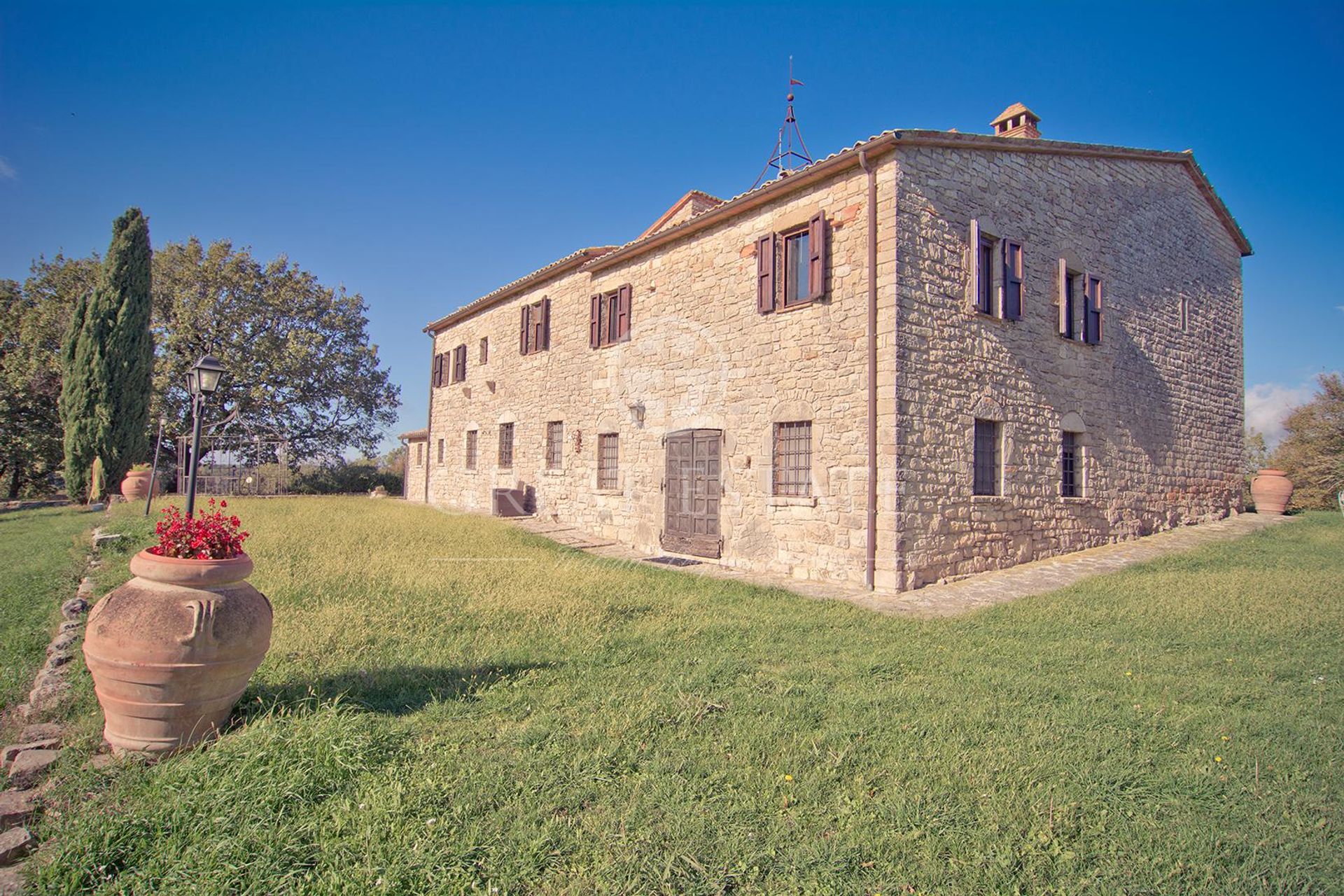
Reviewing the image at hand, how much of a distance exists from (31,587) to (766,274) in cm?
1050

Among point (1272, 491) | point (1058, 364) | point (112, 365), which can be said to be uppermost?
point (112, 365)

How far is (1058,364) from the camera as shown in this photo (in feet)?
36.5

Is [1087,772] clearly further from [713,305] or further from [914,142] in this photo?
[713,305]

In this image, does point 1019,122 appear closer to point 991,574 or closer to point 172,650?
point 991,574

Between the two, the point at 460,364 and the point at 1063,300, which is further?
the point at 460,364

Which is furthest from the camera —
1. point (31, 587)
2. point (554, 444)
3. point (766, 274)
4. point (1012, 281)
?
point (554, 444)

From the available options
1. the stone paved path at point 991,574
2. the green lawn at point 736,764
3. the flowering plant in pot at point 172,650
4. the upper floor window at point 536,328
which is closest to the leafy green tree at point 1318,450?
the stone paved path at point 991,574

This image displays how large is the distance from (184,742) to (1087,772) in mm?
4818

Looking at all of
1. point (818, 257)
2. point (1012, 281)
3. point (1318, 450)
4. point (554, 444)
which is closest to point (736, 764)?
point (818, 257)

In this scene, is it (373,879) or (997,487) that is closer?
(373,879)

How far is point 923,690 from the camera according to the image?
4.73 metres

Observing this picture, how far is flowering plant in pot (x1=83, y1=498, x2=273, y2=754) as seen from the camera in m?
3.35

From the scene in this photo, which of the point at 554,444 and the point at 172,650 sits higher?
the point at 554,444

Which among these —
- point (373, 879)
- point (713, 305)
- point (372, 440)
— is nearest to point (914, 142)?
point (713, 305)
